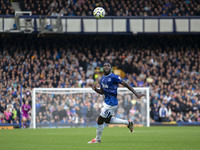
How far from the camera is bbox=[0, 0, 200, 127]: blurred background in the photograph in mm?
32656

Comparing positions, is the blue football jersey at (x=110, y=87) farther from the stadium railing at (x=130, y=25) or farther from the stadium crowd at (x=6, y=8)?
the stadium crowd at (x=6, y=8)

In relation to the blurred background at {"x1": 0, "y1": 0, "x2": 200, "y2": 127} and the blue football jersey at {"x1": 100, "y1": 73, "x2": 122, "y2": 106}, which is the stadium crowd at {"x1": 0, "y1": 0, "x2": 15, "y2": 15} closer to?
the blurred background at {"x1": 0, "y1": 0, "x2": 200, "y2": 127}

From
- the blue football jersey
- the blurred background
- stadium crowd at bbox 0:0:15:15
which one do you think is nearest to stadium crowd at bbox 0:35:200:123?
the blurred background

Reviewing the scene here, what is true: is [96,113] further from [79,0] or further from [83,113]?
[79,0]

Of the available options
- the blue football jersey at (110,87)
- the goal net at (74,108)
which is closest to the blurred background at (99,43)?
the goal net at (74,108)

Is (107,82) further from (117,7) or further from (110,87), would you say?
(117,7)

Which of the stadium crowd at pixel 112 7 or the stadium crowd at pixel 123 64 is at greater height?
the stadium crowd at pixel 112 7

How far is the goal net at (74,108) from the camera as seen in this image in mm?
24938

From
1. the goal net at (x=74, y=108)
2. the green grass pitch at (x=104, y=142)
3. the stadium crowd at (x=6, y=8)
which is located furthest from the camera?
the stadium crowd at (x=6, y=8)

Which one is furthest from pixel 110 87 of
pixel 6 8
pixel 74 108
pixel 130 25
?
pixel 6 8

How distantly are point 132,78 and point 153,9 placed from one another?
268 inches

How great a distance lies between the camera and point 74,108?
83.3 feet

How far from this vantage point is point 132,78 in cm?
3247

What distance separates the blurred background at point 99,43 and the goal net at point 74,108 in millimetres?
4398
